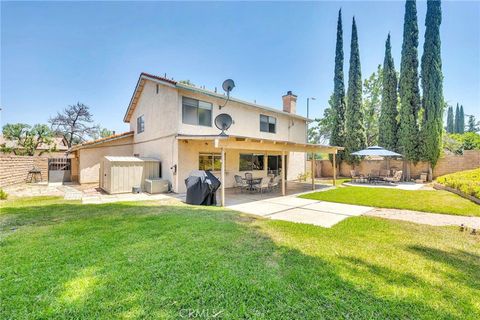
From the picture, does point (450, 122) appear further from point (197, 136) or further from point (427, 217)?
point (197, 136)

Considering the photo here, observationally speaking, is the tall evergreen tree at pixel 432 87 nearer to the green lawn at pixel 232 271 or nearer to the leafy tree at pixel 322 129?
the leafy tree at pixel 322 129

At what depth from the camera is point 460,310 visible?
2643 mm

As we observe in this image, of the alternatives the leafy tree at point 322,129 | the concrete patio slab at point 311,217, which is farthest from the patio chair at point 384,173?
the concrete patio slab at point 311,217

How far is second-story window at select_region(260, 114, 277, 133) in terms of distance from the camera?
54.1ft

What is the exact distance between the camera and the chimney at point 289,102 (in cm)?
1906

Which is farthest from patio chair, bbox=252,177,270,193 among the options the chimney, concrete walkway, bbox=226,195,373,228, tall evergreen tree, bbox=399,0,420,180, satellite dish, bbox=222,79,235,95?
tall evergreen tree, bbox=399,0,420,180

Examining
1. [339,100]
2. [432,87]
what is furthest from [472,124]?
[339,100]

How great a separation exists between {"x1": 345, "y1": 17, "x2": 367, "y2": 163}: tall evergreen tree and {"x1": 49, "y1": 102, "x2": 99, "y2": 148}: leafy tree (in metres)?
33.8

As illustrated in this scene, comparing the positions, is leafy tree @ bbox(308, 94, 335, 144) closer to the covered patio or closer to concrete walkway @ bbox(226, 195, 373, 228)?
the covered patio

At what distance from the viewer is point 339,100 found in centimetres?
2297

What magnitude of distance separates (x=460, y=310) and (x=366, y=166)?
21.1 m

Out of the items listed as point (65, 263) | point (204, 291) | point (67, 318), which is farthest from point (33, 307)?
point (204, 291)

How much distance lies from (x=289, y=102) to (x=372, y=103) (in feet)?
48.6

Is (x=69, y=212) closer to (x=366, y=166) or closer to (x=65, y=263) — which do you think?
(x=65, y=263)
